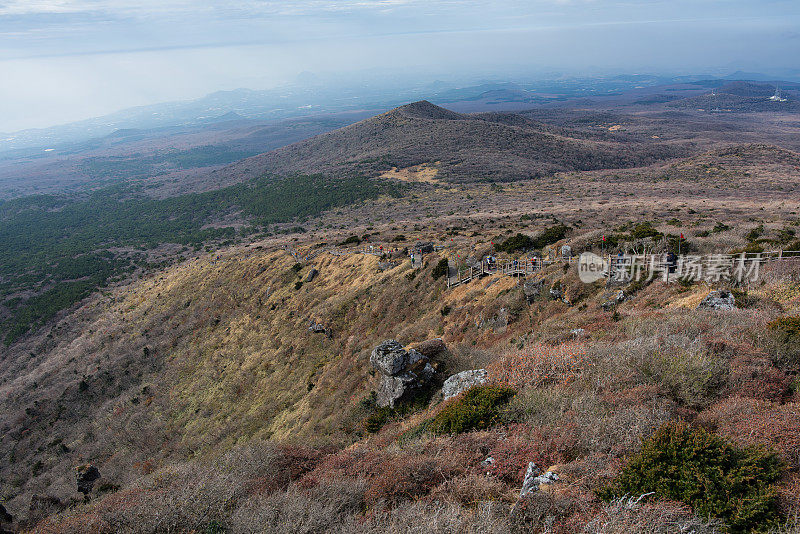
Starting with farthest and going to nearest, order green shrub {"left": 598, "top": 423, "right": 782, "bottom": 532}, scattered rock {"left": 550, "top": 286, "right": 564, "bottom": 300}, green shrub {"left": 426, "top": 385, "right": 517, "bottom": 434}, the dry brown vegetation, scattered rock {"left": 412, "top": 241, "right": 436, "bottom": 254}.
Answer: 1. scattered rock {"left": 412, "top": 241, "right": 436, "bottom": 254}
2. scattered rock {"left": 550, "top": 286, "right": 564, "bottom": 300}
3. green shrub {"left": 426, "top": 385, "right": 517, "bottom": 434}
4. the dry brown vegetation
5. green shrub {"left": 598, "top": 423, "right": 782, "bottom": 532}

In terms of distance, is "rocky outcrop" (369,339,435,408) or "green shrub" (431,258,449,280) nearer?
"rocky outcrop" (369,339,435,408)

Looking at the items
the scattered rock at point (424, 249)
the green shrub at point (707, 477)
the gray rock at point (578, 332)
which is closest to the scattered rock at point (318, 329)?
the scattered rock at point (424, 249)


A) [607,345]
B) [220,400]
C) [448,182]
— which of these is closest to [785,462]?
[607,345]

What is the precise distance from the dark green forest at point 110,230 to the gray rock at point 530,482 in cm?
6864

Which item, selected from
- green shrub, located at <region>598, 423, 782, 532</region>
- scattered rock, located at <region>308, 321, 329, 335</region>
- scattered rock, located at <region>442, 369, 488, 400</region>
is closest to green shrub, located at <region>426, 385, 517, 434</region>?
scattered rock, located at <region>442, 369, 488, 400</region>

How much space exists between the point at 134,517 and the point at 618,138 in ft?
461

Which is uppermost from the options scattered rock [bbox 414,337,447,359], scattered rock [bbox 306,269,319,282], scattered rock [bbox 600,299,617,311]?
scattered rock [bbox 600,299,617,311]

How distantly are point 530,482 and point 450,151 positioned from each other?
95.5 meters

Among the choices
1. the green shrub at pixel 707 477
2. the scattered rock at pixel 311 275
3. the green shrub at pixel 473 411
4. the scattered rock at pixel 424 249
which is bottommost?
the scattered rock at pixel 311 275

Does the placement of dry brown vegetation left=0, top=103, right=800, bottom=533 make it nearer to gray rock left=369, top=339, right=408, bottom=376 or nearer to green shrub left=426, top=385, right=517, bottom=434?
green shrub left=426, top=385, right=517, bottom=434

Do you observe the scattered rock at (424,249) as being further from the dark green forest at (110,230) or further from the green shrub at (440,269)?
the dark green forest at (110,230)

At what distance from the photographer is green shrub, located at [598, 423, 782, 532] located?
4223mm

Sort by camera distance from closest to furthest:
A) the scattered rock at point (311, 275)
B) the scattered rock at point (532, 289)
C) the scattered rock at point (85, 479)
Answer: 1. the scattered rock at point (532, 289)
2. the scattered rock at point (85, 479)
3. the scattered rock at point (311, 275)

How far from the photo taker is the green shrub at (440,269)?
2134 cm
